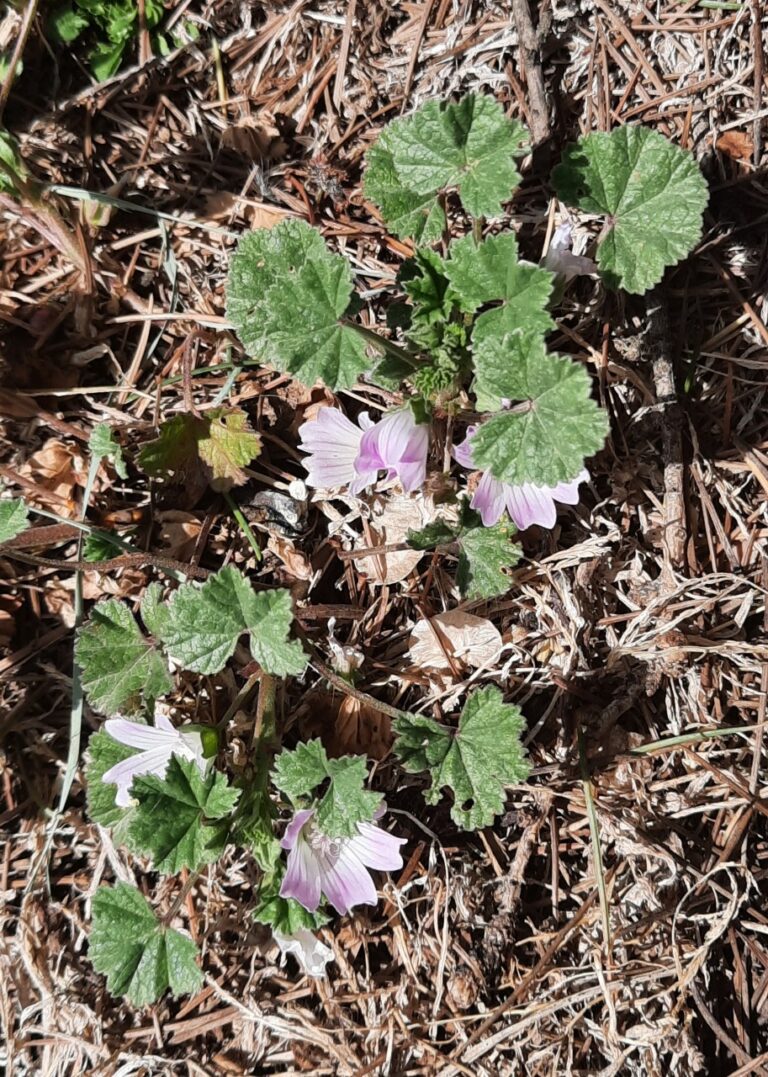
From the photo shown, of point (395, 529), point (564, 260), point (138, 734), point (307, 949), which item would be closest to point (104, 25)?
point (564, 260)

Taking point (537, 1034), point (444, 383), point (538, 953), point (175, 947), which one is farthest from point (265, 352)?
point (537, 1034)

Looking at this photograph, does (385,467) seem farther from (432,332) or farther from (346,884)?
(346,884)

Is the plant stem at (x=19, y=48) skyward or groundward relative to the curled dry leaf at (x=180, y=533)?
skyward

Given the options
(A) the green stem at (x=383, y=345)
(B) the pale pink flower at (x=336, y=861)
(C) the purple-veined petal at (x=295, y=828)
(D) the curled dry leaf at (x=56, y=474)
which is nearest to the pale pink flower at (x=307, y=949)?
(B) the pale pink flower at (x=336, y=861)

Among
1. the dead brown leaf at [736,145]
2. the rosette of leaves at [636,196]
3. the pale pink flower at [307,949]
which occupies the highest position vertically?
the dead brown leaf at [736,145]

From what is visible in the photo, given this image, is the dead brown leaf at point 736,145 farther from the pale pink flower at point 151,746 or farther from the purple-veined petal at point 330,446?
the pale pink flower at point 151,746

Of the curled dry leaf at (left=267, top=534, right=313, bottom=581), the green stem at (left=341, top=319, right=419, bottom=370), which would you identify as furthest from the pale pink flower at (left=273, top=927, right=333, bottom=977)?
the green stem at (left=341, top=319, right=419, bottom=370)
